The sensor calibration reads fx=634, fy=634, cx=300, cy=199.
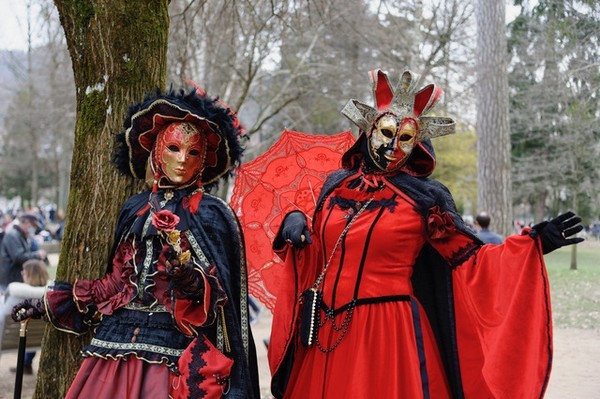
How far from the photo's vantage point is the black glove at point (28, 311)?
3.15 m

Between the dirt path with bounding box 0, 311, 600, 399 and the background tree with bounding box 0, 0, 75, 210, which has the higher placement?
the background tree with bounding box 0, 0, 75, 210

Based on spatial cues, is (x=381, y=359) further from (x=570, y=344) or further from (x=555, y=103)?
(x=555, y=103)

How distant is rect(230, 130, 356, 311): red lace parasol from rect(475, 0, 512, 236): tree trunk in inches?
232

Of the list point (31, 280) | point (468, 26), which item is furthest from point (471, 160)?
point (31, 280)

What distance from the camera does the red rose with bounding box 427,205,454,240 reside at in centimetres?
320

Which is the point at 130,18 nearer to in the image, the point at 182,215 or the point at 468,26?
the point at 182,215

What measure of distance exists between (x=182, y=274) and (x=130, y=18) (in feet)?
5.52

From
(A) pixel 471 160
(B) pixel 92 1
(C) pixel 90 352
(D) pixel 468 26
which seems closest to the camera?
(C) pixel 90 352

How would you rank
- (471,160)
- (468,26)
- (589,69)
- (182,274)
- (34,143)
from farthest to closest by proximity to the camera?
(34,143) → (471,160) → (468,26) → (589,69) → (182,274)

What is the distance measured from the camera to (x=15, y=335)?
597 centimetres

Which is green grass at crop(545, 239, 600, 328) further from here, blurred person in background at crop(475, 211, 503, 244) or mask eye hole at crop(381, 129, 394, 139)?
mask eye hole at crop(381, 129, 394, 139)

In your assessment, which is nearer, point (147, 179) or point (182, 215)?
point (182, 215)

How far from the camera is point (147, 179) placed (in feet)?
10.7

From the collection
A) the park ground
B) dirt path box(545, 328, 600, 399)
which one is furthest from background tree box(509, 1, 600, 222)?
dirt path box(545, 328, 600, 399)
